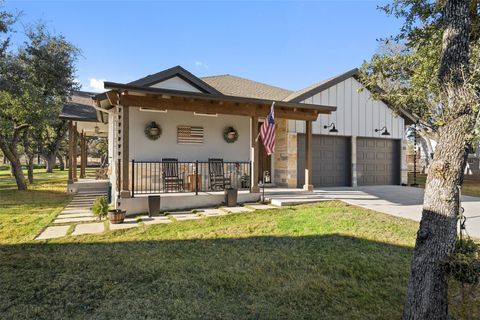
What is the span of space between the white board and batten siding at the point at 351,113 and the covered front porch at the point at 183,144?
2072mm

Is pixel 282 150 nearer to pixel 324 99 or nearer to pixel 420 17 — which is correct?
pixel 324 99

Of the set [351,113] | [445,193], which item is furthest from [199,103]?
[351,113]

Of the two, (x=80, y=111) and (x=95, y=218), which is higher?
(x=80, y=111)

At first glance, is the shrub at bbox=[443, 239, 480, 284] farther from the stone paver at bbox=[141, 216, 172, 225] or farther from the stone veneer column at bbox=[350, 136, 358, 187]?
the stone veneer column at bbox=[350, 136, 358, 187]

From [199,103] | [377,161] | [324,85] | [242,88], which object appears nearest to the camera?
[199,103]

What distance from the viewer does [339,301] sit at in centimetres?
320

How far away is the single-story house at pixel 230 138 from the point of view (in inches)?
299

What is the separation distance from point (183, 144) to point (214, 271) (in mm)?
6371

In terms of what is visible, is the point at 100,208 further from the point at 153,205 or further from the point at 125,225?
the point at 153,205

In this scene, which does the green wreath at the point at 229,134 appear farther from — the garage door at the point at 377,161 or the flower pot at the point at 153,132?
the garage door at the point at 377,161

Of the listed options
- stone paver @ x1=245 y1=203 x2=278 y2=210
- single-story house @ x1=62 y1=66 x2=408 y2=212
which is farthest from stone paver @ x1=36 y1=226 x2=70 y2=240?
stone paver @ x1=245 y1=203 x2=278 y2=210

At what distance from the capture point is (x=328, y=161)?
38.1ft

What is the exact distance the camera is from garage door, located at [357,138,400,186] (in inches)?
482

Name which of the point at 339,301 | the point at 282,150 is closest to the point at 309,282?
the point at 339,301
